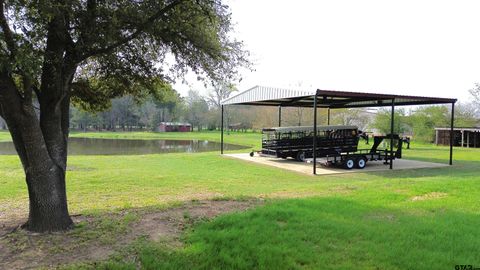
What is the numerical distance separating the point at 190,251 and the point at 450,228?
3727mm

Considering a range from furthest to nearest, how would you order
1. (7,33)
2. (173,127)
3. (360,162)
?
(173,127), (360,162), (7,33)

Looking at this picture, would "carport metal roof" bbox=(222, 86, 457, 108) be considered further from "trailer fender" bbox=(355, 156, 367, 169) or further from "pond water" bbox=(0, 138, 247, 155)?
"pond water" bbox=(0, 138, 247, 155)

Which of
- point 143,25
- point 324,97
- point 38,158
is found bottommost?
point 38,158

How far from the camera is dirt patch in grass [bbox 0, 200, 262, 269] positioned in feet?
14.9

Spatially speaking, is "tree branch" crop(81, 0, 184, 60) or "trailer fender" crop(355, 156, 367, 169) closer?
"tree branch" crop(81, 0, 184, 60)

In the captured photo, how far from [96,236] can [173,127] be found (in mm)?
83964

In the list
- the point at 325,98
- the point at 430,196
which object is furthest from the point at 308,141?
the point at 430,196

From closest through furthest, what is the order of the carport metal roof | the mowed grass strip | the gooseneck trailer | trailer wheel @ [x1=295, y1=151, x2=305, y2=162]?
1. the mowed grass strip
2. the carport metal roof
3. the gooseneck trailer
4. trailer wheel @ [x1=295, y1=151, x2=305, y2=162]

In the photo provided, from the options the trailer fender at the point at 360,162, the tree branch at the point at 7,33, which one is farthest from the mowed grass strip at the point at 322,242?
the trailer fender at the point at 360,162

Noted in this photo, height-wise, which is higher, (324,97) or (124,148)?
(324,97)

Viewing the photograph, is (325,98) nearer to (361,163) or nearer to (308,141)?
(308,141)

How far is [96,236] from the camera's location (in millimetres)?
5402

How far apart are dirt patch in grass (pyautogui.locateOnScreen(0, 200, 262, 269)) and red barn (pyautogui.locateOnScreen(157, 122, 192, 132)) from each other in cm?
8125

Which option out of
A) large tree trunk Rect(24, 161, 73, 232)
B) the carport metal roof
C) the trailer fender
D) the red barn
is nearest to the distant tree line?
the red barn
